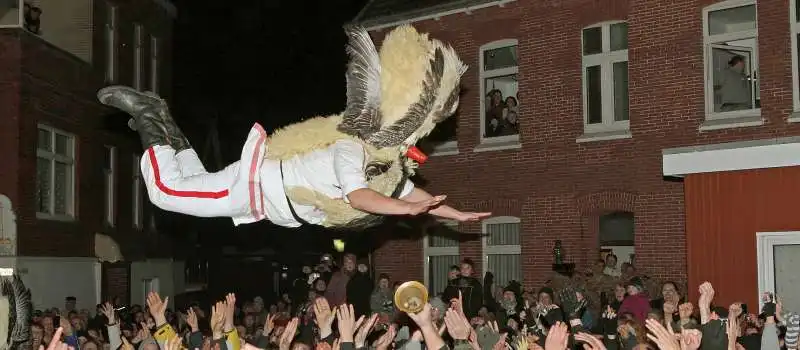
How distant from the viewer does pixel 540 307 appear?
11.5 m

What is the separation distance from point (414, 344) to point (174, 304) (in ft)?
54.9

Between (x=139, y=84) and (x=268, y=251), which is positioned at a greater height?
(x=139, y=84)

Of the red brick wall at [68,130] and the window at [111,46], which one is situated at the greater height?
the window at [111,46]

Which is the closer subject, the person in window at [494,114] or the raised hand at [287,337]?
the raised hand at [287,337]

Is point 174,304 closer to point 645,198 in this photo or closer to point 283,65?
point 283,65

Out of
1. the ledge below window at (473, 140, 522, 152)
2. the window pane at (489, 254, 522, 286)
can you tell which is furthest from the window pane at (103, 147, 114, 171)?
the window pane at (489, 254, 522, 286)

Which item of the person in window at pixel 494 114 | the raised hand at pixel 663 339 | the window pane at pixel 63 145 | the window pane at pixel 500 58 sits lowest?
the raised hand at pixel 663 339

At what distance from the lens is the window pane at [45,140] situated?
17913mm

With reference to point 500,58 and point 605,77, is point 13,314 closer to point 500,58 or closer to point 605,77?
point 605,77

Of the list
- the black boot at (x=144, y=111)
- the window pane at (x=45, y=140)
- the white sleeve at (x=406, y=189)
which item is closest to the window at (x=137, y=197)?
the window pane at (x=45, y=140)

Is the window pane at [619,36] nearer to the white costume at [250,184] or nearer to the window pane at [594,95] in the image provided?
the window pane at [594,95]

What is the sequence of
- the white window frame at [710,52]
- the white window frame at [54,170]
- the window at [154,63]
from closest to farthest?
→ the white window frame at [710,52]
the white window frame at [54,170]
the window at [154,63]

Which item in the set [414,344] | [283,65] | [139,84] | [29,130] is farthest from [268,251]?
[414,344]

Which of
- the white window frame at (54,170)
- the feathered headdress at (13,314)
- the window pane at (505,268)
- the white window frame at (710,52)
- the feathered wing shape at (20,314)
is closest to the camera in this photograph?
the feathered headdress at (13,314)
